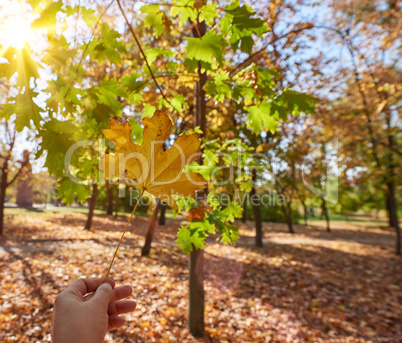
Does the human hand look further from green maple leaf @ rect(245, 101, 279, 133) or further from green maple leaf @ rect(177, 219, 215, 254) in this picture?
green maple leaf @ rect(245, 101, 279, 133)

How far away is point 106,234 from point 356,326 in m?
9.27

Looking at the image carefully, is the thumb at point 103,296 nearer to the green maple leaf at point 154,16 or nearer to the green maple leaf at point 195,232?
the green maple leaf at point 195,232

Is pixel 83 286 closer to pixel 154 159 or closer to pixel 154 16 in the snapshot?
pixel 154 159

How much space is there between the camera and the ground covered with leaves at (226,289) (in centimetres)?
399

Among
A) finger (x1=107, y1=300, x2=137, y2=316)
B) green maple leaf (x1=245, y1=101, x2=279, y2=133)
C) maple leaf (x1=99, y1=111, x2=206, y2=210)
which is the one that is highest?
green maple leaf (x1=245, y1=101, x2=279, y2=133)

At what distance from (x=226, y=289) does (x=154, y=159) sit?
5584 mm

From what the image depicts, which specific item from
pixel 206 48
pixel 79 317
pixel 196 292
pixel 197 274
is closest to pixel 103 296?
pixel 79 317

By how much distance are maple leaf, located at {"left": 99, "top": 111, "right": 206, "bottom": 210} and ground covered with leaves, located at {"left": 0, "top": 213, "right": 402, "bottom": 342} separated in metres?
3.84

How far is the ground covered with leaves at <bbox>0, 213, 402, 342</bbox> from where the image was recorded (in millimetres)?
3994

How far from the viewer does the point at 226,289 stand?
563 cm

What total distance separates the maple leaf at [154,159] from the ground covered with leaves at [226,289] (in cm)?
384

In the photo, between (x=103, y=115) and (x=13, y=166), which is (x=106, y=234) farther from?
(x=103, y=115)

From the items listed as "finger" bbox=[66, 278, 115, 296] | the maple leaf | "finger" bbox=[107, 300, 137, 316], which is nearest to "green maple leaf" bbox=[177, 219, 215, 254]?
"finger" bbox=[107, 300, 137, 316]

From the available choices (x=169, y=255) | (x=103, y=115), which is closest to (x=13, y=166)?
(x=169, y=255)
